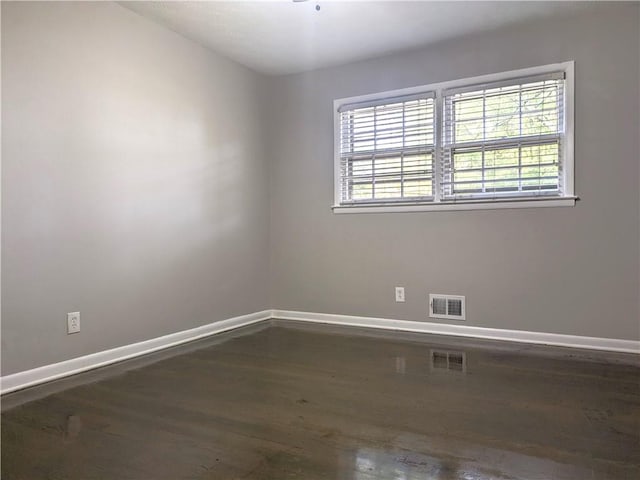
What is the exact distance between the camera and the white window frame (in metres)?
3.16

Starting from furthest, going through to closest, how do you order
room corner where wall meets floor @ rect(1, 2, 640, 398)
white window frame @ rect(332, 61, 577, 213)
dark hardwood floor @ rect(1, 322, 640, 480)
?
1. white window frame @ rect(332, 61, 577, 213)
2. room corner where wall meets floor @ rect(1, 2, 640, 398)
3. dark hardwood floor @ rect(1, 322, 640, 480)

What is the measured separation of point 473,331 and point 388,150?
1.61 meters

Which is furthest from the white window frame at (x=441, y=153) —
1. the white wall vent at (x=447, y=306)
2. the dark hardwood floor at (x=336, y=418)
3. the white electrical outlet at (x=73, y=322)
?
the white electrical outlet at (x=73, y=322)

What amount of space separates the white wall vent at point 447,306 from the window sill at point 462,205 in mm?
693

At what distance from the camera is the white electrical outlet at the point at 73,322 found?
262 cm

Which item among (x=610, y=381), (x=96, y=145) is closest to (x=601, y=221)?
(x=610, y=381)

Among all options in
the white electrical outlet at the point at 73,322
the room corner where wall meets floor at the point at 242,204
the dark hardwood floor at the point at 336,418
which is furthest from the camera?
the white electrical outlet at the point at 73,322

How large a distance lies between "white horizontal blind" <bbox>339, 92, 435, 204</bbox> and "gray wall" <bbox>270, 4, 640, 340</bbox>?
15 centimetres

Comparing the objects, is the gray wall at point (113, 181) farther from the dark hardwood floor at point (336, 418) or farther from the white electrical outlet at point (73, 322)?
the dark hardwood floor at point (336, 418)

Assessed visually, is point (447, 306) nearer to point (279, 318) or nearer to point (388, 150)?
point (388, 150)

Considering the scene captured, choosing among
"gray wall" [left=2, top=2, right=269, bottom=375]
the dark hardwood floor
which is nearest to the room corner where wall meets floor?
"gray wall" [left=2, top=2, right=269, bottom=375]

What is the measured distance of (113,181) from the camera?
9.36 feet

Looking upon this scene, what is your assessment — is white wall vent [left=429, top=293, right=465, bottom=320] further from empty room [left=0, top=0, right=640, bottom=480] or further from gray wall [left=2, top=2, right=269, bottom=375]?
gray wall [left=2, top=2, right=269, bottom=375]

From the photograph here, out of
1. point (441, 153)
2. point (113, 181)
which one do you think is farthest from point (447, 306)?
point (113, 181)
